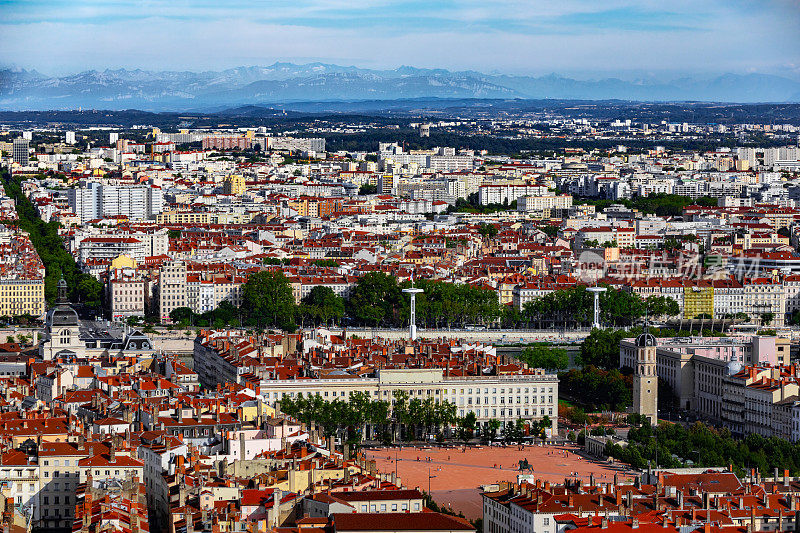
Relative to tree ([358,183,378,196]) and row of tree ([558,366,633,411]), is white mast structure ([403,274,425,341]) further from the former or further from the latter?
tree ([358,183,378,196])

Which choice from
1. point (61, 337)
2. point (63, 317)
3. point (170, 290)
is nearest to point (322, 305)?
point (170, 290)

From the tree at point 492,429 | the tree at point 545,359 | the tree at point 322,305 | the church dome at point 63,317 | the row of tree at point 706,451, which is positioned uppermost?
the church dome at point 63,317

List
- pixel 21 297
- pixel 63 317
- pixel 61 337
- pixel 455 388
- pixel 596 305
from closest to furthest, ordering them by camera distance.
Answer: pixel 455 388
pixel 61 337
pixel 63 317
pixel 596 305
pixel 21 297

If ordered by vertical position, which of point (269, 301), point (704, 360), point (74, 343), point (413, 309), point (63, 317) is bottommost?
point (269, 301)

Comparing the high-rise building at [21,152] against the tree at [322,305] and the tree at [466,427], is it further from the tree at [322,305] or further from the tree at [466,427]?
the tree at [466,427]

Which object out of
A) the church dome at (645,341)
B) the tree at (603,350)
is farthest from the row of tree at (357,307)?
the church dome at (645,341)

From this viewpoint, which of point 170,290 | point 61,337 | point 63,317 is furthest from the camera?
point 170,290

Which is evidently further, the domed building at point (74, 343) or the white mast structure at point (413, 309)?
the white mast structure at point (413, 309)

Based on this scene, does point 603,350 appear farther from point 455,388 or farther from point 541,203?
point 541,203

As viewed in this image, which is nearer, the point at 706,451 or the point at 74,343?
the point at 706,451
